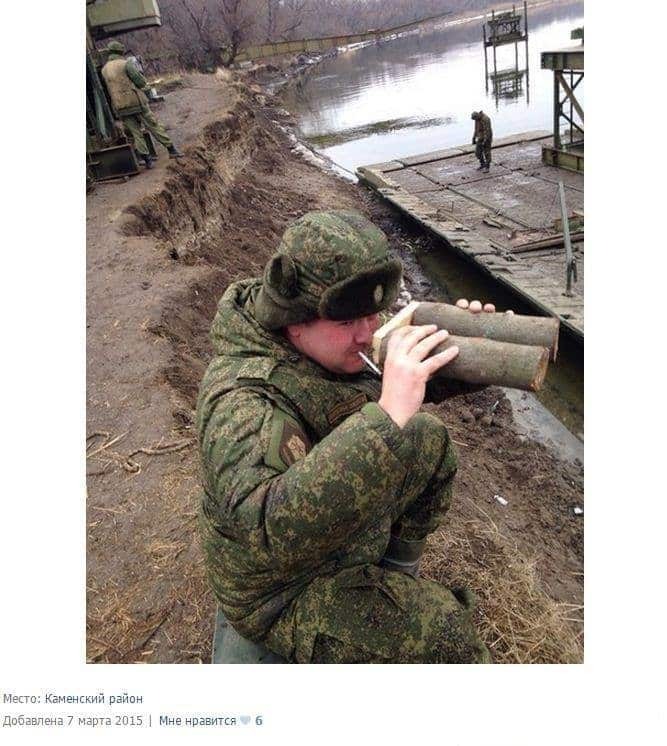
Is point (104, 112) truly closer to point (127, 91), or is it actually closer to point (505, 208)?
point (127, 91)

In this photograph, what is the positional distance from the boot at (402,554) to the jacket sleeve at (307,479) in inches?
32.4

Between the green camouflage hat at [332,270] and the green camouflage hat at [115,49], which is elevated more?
the green camouflage hat at [115,49]

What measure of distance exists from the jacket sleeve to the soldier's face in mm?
338

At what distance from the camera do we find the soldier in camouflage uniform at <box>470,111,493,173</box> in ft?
36.4

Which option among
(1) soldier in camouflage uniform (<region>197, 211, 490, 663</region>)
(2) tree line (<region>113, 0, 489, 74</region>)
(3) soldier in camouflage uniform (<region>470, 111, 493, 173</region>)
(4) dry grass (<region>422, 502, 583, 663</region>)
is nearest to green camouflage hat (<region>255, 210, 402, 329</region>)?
(1) soldier in camouflage uniform (<region>197, 211, 490, 663</region>)

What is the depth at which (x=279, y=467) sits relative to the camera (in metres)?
1.58

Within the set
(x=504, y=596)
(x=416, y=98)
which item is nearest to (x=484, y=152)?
(x=504, y=596)

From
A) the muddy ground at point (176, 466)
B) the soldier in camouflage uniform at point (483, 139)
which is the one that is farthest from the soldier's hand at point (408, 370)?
the soldier in camouflage uniform at point (483, 139)

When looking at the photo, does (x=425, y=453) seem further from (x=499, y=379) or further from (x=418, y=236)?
(x=418, y=236)

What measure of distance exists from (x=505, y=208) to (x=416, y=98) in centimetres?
1663

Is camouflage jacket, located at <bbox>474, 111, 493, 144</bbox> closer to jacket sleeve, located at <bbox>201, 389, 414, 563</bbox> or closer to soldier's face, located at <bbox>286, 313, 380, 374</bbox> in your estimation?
soldier's face, located at <bbox>286, 313, 380, 374</bbox>

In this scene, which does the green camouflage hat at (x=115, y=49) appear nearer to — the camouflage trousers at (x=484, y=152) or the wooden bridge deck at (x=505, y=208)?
the wooden bridge deck at (x=505, y=208)

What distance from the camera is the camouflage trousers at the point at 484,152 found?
11.3m

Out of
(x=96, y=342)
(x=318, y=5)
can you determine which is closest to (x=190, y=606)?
(x=96, y=342)
